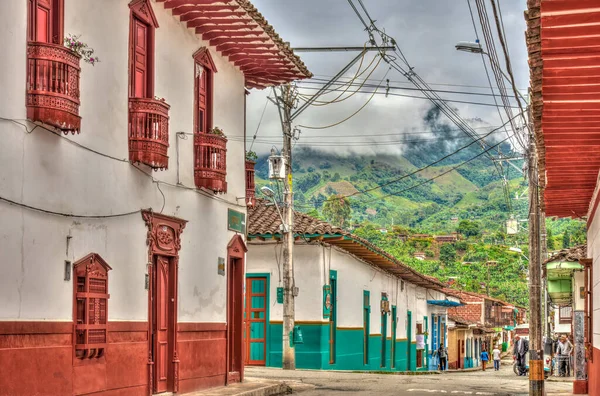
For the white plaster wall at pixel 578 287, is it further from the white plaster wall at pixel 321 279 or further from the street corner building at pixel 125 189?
the street corner building at pixel 125 189

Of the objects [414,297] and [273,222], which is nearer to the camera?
[273,222]

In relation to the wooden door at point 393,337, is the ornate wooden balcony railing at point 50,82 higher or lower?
higher

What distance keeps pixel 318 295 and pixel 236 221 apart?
824 cm

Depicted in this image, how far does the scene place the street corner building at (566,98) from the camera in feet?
22.1

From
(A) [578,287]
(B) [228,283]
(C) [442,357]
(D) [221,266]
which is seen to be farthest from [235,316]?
(C) [442,357]

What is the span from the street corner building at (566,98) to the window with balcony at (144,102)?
5.25m

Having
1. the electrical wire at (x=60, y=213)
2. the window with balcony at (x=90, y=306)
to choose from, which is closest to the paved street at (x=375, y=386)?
the electrical wire at (x=60, y=213)

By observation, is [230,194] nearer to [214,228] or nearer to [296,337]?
[214,228]

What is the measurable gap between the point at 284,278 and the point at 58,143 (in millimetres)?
13357

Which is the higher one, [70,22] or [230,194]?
[70,22]

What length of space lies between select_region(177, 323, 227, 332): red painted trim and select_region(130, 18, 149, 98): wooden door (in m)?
3.77

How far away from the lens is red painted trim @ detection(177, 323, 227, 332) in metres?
15.5

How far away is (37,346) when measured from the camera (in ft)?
35.2

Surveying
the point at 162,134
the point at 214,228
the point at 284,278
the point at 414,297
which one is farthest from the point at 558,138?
the point at 414,297
